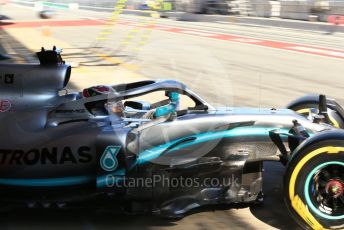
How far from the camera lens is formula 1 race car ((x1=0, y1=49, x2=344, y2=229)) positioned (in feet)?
Answer: 10.5

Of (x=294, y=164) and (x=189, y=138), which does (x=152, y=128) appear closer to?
(x=189, y=138)

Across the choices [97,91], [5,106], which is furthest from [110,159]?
[5,106]

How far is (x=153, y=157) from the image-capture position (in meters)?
3.35

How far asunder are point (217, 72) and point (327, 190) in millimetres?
8197

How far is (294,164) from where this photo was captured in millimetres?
3170

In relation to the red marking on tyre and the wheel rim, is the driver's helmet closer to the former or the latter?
the red marking on tyre

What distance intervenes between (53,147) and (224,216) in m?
1.40

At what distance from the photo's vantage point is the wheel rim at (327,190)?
3.19 m

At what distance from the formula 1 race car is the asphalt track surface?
9.2 inches

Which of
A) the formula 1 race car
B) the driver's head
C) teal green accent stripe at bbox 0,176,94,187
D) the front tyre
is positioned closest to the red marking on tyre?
the formula 1 race car

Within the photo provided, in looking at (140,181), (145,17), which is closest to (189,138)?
(140,181)

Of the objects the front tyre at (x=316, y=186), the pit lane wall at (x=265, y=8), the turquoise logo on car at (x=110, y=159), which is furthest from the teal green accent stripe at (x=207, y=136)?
the pit lane wall at (x=265, y=8)

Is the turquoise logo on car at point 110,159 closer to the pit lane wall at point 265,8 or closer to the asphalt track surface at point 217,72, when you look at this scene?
the asphalt track surface at point 217,72

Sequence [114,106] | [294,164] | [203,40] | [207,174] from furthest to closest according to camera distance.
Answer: [203,40]
[114,106]
[207,174]
[294,164]
